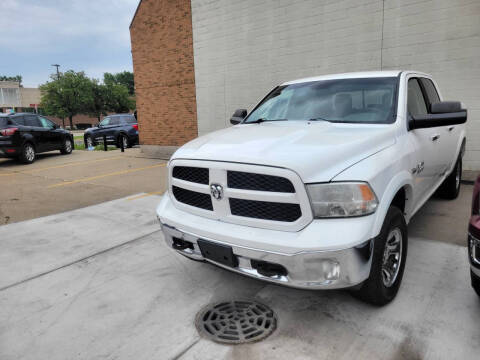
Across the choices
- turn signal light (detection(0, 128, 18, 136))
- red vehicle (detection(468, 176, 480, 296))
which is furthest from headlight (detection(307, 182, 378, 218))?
turn signal light (detection(0, 128, 18, 136))

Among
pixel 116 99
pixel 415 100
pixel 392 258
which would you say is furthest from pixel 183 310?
pixel 116 99

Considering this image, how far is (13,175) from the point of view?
31.7 ft

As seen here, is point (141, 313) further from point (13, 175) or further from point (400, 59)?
point (13, 175)

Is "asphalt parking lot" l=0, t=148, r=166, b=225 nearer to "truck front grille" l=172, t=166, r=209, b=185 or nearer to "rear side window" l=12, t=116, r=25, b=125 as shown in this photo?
"rear side window" l=12, t=116, r=25, b=125

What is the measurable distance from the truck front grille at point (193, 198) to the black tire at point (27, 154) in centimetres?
1072

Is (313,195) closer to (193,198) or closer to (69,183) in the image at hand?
(193,198)

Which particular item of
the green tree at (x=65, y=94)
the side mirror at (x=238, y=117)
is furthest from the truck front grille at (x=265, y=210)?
the green tree at (x=65, y=94)

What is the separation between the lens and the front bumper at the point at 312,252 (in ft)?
7.09

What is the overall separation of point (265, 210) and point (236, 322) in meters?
0.94

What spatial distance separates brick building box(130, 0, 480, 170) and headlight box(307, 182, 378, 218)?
21.9 feet

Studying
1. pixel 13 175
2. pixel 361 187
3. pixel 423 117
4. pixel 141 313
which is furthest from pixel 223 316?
pixel 13 175

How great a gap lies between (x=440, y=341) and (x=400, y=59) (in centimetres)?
714

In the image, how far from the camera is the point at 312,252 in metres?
2.16

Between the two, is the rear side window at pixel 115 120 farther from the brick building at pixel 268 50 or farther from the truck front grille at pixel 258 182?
the truck front grille at pixel 258 182
